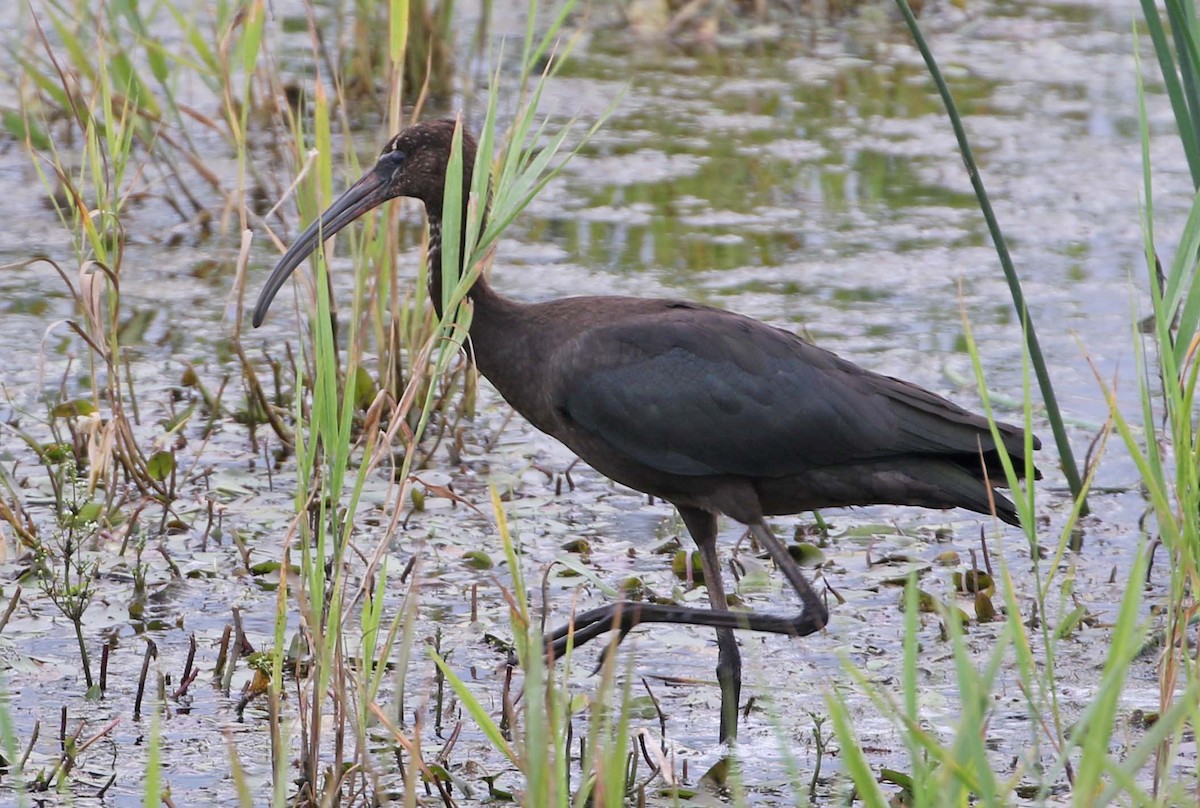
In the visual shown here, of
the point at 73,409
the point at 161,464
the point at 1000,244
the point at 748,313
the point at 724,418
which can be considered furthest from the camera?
the point at 748,313

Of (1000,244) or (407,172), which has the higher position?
(407,172)

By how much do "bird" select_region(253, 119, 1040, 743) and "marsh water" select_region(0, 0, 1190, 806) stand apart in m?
0.24

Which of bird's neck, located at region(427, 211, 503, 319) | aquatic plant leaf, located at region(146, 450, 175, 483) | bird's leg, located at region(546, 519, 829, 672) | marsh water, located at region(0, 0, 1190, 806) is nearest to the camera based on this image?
bird's leg, located at region(546, 519, 829, 672)

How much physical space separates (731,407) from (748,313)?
2.16 meters

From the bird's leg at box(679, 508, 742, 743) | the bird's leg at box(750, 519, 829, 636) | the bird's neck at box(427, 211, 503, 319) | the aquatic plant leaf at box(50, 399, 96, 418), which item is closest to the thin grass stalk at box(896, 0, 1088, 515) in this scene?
the bird's leg at box(750, 519, 829, 636)

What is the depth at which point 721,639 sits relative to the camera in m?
3.76

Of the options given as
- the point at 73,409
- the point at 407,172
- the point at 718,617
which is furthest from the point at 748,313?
the point at 718,617

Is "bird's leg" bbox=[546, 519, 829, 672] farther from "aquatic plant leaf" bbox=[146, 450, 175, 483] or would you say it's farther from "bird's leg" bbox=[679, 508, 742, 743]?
"aquatic plant leaf" bbox=[146, 450, 175, 483]

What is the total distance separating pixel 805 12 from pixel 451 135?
629 cm

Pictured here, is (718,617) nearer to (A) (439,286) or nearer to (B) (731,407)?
(B) (731,407)

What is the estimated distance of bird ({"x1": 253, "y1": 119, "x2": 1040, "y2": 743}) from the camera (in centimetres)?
369

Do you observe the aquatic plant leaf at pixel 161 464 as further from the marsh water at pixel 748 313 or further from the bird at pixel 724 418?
the bird at pixel 724 418

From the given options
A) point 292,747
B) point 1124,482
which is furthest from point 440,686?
point 1124,482

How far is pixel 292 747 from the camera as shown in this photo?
3264 mm
